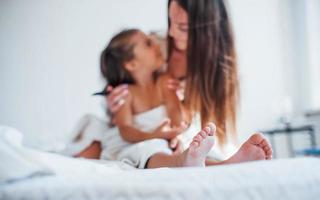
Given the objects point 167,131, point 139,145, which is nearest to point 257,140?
point 139,145

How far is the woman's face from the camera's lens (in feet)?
4.75

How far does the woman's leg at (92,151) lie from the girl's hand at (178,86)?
0.34m

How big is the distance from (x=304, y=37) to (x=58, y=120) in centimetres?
125

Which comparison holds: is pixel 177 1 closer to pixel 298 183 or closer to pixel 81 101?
pixel 81 101

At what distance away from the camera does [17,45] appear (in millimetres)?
1208

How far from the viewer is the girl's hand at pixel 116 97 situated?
1373 mm

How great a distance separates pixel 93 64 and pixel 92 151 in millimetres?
288

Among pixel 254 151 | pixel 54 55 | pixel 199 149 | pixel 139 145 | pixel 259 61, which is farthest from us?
pixel 259 61

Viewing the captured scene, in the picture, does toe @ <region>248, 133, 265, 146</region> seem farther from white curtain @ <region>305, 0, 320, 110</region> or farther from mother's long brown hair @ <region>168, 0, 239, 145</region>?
white curtain @ <region>305, 0, 320, 110</region>

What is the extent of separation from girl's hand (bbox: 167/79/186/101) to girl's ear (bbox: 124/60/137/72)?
0.46 feet

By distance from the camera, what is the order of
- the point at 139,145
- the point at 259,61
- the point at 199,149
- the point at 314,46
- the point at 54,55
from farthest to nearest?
the point at 314,46 < the point at 259,61 < the point at 54,55 < the point at 139,145 < the point at 199,149

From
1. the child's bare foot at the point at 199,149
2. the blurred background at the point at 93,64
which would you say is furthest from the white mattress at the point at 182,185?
the blurred background at the point at 93,64

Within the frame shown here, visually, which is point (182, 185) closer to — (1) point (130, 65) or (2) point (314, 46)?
(1) point (130, 65)

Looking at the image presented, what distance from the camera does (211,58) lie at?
147cm
